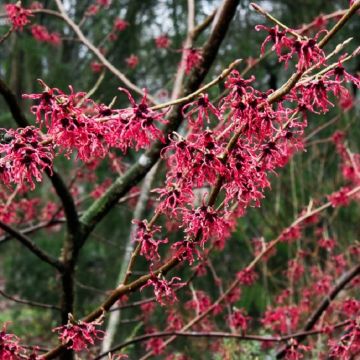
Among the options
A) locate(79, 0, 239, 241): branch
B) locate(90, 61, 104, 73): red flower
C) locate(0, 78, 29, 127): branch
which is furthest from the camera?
locate(90, 61, 104, 73): red flower

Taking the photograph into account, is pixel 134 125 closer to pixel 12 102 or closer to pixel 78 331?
pixel 78 331

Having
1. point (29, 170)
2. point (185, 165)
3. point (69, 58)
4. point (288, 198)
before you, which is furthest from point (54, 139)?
point (69, 58)

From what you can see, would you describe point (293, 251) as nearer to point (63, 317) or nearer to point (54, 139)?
point (63, 317)

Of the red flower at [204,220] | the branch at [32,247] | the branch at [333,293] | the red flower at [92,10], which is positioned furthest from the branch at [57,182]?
the red flower at [92,10]

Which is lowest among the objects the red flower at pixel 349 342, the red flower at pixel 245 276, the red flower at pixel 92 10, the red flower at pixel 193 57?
the red flower at pixel 349 342

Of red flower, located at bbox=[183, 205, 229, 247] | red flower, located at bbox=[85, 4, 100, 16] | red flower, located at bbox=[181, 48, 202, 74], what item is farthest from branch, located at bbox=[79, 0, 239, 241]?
red flower, located at bbox=[85, 4, 100, 16]

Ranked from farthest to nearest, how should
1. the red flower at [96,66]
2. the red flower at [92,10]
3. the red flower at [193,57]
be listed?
the red flower at [92,10] < the red flower at [96,66] < the red flower at [193,57]

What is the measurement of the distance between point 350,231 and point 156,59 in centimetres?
290

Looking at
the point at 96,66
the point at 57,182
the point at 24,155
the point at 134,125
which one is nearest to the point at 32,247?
the point at 57,182

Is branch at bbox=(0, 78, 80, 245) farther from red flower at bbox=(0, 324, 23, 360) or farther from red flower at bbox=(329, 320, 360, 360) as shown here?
red flower at bbox=(329, 320, 360, 360)

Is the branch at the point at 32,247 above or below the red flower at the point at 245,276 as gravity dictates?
above

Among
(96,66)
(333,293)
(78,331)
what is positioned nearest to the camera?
(78,331)

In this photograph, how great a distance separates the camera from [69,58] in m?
7.10

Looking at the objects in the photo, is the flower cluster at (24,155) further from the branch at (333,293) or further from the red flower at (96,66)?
the red flower at (96,66)
